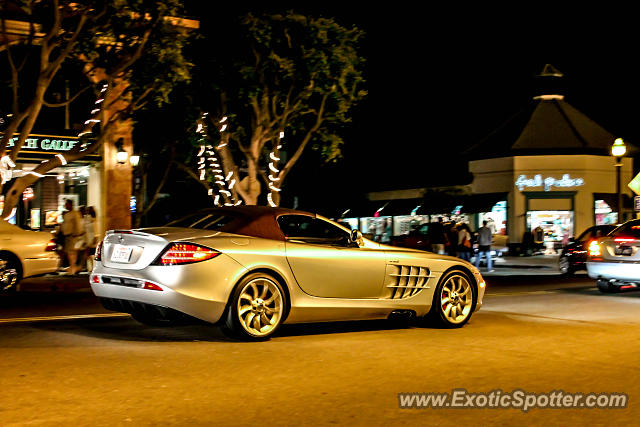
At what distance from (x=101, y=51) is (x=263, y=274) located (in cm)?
1387

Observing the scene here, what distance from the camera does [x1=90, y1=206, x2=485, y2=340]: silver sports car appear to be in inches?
340

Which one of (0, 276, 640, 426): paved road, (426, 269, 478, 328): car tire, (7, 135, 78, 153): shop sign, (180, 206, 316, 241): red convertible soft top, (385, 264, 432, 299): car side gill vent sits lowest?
(0, 276, 640, 426): paved road

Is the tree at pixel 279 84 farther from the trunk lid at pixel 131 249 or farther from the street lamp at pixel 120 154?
the trunk lid at pixel 131 249

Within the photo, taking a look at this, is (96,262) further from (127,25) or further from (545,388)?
(127,25)

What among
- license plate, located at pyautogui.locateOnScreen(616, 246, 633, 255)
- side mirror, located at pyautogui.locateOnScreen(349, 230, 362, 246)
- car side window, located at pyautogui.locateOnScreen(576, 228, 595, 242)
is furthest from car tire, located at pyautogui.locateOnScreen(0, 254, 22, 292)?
car side window, located at pyautogui.locateOnScreen(576, 228, 595, 242)

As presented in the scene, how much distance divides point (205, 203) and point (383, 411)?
4789 cm

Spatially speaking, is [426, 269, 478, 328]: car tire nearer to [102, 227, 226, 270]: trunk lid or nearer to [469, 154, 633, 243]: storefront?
[102, 227, 226, 270]: trunk lid

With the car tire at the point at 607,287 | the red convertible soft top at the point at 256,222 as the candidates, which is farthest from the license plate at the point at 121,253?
the car tire at the point at 607,287

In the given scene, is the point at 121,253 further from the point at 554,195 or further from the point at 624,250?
the point at 554,195

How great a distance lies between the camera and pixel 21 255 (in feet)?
A: 51.9

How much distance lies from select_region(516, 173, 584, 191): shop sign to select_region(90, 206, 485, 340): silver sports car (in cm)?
3221

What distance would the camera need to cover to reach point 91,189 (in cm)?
2695

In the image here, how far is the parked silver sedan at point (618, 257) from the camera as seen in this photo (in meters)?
14.8

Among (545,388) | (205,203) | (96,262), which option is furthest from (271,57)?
(205,203)
